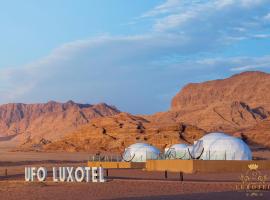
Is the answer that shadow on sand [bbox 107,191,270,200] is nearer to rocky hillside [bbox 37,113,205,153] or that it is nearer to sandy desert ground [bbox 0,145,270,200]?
sandy desert ground [bbox 0,145,270,200]

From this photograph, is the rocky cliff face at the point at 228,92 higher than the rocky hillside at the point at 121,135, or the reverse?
the rocky cliff face at the point at 228,92

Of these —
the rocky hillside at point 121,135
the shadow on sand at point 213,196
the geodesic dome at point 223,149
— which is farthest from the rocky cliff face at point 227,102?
the shadow on sand at point 213,196

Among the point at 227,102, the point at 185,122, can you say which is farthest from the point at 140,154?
the point at 227,102

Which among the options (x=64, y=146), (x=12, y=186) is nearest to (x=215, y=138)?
(x=12, y=186)

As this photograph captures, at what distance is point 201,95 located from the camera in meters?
190

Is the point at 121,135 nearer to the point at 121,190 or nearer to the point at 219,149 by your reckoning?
the point at 219,149

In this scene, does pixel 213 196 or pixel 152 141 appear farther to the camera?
pixel 152 141

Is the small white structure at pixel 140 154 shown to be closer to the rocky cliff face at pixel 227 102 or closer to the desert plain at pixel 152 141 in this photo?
the desert plain at pixel 152 141

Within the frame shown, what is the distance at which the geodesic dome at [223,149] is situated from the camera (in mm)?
39594

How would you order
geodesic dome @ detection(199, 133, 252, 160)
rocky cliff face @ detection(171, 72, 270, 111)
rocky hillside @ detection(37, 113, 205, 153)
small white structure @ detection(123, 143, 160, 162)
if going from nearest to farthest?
1. geodesic dome @ detection(199, 133, 252, 160)
2. small white structure @ detection(123, 143, 160, 162)
3. rocky hillside @ detection(37, 113, 205, 153)
4. rocky cliff face @ detection(171, 72, 270, 111)

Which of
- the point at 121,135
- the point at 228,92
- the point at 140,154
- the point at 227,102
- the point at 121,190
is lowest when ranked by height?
the point at 121,190

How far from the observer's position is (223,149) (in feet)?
130

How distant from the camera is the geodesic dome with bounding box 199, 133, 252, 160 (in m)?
39.6

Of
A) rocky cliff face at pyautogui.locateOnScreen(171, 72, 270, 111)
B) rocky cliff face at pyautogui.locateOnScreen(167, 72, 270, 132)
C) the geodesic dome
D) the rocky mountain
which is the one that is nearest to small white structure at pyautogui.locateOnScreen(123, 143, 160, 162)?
the geodesic dome
